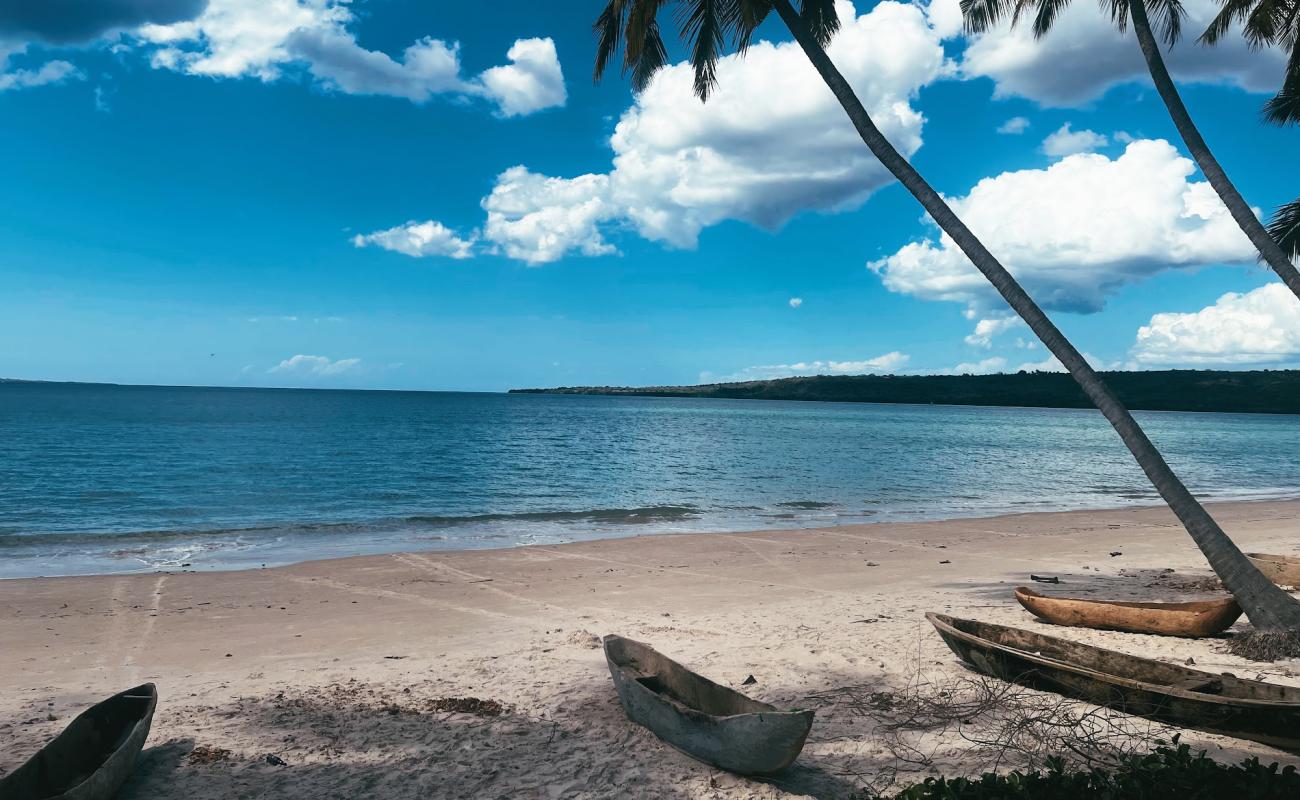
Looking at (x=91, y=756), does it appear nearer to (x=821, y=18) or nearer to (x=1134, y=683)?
(x=1134, y=683)

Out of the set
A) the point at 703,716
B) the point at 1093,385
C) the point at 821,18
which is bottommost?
the point at 703,716

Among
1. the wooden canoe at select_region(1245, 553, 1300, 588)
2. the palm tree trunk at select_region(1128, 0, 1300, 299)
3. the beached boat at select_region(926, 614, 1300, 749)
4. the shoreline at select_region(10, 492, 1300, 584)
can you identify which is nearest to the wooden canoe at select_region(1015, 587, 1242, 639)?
the beached boat at select_region(926, 614, 1300, 749)

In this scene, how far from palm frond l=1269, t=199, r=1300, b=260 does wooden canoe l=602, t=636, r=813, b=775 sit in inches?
539

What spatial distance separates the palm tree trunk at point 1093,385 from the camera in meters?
8.21

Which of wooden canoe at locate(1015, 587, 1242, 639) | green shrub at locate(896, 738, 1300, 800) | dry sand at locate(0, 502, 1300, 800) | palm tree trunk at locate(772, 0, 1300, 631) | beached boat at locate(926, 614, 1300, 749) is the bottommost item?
dry sand at locate(0, 502, 1300, 800)

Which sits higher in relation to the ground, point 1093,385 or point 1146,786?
point 1093,385

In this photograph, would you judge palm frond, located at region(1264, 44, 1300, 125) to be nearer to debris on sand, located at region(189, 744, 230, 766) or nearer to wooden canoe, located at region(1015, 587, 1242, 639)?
wooden canoe, located at region(1015, 587, 1242, 639)

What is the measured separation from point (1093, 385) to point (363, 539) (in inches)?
600

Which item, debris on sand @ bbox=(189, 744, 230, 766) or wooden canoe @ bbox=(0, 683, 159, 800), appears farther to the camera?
debris on sand @ bbox=(189, 744, 230, 766)

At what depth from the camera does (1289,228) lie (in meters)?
14.1

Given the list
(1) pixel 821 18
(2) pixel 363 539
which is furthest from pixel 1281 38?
(2) pixel 363 539

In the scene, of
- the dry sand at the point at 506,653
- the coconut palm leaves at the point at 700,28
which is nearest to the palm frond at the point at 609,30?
the coconut palm leaves at the point at 700,28

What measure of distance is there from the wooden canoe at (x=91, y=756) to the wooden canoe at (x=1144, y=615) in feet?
28.9

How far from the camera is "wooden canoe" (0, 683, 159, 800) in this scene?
476 cm
